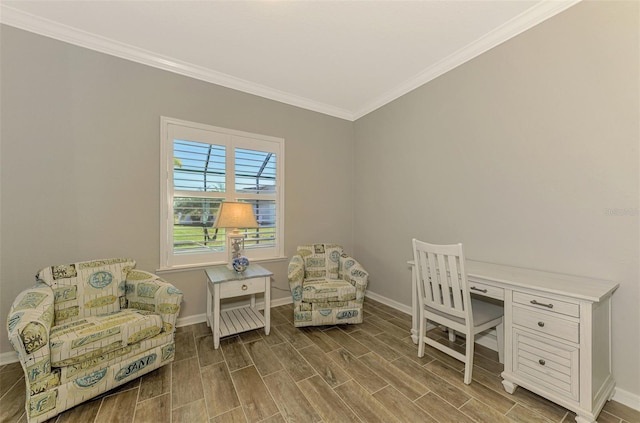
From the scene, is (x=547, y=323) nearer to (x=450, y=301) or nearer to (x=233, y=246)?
(x=450, y=301)

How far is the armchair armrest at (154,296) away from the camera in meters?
1.98

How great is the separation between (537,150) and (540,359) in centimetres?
154

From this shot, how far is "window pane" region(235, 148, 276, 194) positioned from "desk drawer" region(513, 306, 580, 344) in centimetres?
272

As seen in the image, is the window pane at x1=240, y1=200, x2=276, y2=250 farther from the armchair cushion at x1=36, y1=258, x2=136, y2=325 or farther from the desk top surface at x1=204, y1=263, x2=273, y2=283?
the armchair cushion at x1=36, y1=258, x2=136, y2=325

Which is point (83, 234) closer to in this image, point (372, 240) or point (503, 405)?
point (372, 240)

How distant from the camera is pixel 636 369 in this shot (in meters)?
1.63

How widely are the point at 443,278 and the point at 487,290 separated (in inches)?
12.9

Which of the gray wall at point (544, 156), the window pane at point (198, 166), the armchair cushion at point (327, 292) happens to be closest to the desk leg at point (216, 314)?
the armchair cushion at point (327, 292)

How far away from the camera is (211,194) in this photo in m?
2.86

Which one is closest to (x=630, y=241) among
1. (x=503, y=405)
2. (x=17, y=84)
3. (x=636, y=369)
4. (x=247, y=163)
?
(x=636, y=369)

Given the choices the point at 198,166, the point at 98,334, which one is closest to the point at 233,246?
the point at 198,166

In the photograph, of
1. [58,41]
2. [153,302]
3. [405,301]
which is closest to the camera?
[153,302]

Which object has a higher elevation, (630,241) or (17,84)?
(17,84)

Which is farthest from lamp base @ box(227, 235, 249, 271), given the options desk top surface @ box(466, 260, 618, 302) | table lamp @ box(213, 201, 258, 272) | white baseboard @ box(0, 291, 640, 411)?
desk top surface @ box(466, 260, 618, 302)
